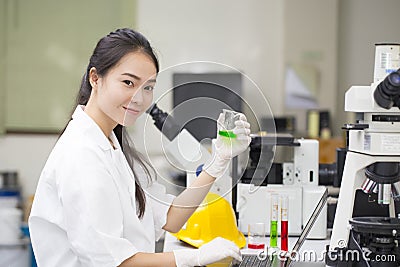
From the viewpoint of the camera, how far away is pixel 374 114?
1.71 metres

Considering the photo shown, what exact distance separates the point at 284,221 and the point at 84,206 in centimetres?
73

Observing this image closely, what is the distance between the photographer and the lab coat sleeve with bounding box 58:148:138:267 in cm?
160

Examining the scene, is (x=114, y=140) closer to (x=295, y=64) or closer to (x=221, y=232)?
(x=221, y=232)

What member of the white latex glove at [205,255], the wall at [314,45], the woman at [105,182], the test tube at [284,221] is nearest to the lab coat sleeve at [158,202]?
the woman at [105,182]

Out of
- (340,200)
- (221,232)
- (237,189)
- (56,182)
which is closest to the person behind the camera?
(56,182)

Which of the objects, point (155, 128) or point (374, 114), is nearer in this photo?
point (374, 114)

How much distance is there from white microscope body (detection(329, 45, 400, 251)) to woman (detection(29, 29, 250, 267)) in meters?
0.28

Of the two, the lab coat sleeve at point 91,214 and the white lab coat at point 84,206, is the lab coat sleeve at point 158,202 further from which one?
the lab coat sleeve at point 91,214

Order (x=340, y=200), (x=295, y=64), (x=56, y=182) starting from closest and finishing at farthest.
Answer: (x=56, y=182)
(x=340, y=200)
(x=295, y=64)

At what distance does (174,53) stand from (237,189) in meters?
3.21

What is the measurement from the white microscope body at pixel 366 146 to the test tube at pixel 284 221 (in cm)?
26

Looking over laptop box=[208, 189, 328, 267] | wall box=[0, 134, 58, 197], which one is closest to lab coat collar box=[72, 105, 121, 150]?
laptop box=[208, 189, 328, 267]

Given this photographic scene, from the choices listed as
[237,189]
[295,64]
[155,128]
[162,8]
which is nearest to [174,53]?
[162,8]

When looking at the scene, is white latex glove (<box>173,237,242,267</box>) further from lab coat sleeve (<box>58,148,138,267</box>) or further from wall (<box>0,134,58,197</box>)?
wall (<box>0,134,58,197</box>)
